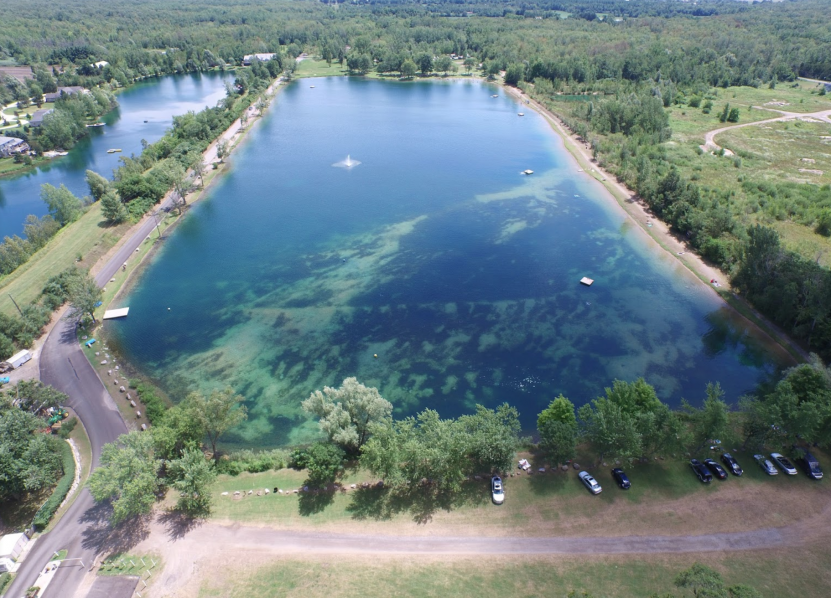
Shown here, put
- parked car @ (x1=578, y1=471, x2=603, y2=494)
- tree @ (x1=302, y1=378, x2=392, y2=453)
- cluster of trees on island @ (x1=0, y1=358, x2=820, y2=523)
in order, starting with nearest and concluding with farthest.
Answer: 1. cluster of trees on island @ (x1=0, y1=358, x2=820, y2=523)
2. parked car @ (x1=578, y1=471, x2=603, y2=494)
3. tree @ (x1=302, y1=378, x2=392, y2=453)

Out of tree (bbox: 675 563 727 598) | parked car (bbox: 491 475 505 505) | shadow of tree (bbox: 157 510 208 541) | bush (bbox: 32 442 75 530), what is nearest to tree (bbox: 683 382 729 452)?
tree (bbox: 675 563 727 598)

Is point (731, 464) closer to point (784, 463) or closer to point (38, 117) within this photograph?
point (784, 463)

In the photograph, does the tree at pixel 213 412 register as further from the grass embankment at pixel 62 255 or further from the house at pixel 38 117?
the house at pixel 38 117

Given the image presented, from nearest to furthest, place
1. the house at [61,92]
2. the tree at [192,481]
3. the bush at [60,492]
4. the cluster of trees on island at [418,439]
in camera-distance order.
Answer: the bush at [60,492]
the tree at [192,481]
the cluster of trees on island at [418,439]
the house at [61,92]

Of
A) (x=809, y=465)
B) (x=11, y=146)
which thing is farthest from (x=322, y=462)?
(x=11, y=146)

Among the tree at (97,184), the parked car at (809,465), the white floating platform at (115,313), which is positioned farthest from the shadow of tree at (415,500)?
the tree at (97,184)

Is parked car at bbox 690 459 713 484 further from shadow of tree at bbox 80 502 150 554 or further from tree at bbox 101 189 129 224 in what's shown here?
tree at bbox 101 189 129 224
